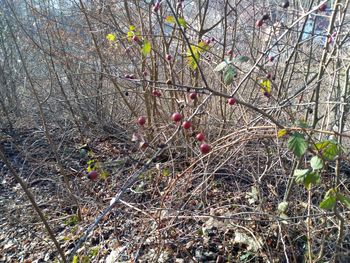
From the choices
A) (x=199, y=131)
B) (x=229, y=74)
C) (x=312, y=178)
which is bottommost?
(x=199, y=131)

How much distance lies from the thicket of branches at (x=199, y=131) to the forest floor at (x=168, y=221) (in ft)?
0.06

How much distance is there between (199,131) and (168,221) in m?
1.06

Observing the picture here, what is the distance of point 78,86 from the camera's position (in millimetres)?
4652

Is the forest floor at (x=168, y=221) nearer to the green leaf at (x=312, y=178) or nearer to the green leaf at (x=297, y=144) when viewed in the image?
the green leaf at (x=312, y=178)

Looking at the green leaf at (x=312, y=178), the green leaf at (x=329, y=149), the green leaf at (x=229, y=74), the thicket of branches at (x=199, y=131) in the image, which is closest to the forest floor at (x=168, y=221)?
the thicket of branches at (x=199, y=131)

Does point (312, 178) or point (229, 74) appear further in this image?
point (229, 74)

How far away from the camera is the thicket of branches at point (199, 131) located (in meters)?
1.68

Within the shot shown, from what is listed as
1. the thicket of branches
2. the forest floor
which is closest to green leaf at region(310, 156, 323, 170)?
the thicket of branches

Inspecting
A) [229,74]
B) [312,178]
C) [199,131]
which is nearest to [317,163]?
[312,178]

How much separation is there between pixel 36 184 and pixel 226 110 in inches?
93.0

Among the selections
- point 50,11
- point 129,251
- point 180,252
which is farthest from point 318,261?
point 50,11

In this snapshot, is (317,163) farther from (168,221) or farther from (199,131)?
(199,131)

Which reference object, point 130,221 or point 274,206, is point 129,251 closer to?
point 130,221

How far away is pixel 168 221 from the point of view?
2248 millimetres
